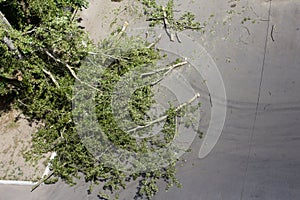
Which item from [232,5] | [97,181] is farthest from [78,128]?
[232,5]

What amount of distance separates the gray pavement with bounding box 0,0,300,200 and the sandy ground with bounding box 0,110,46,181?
0.84ft

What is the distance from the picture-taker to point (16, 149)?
6.46 metres

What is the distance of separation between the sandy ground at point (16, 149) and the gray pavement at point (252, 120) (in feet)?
0.84

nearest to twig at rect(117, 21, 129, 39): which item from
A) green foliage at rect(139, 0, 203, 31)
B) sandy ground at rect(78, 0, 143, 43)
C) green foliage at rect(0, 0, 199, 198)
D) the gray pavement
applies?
sandy ground at rect(78, 0, 143, 43)

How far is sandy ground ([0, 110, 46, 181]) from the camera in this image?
6164 millimetres

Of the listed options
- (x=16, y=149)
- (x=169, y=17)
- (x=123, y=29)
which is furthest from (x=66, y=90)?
(x=169, y=17)

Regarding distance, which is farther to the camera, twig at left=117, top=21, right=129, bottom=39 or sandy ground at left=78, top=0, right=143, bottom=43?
sandy ground at left=78, top=0, right=143, bottom=43

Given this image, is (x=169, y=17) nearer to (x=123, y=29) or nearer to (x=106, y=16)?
(x=123, y=29)

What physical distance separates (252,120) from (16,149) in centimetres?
411

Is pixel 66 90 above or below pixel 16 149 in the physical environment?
above

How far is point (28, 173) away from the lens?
6.15 meters

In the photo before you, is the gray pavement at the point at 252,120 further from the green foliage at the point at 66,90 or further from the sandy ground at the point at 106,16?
the sandy ground at the point at 106,16

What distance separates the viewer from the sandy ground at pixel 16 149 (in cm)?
616

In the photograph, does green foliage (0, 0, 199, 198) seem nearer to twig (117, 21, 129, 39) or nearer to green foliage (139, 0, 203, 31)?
twig (117, 21, 129, 39)
